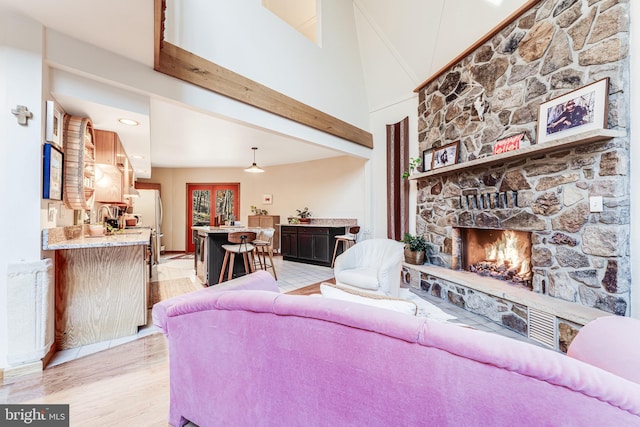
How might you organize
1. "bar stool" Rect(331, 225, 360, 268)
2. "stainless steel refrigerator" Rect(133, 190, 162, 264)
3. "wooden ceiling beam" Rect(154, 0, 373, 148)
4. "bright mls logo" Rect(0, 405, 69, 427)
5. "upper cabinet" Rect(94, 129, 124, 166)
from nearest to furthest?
"bright mls logo" Rect(0, 405, 69, 427), "wooden ceiling beam" Rect(154, 0, 373, 148), "upper cabinet" Rect(94, 129, 124, 166), "bar stool" Rect(331, 225, 360, 268), "stainless steel refrigerator" Rect(133, 190, 162, 264)

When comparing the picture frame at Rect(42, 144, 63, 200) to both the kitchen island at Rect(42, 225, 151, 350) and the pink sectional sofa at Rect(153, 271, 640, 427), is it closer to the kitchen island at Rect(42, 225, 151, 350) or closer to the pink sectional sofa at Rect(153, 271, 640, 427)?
the kitchen island at Rect(42, 225, 151, 350)

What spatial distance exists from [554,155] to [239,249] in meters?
3.93

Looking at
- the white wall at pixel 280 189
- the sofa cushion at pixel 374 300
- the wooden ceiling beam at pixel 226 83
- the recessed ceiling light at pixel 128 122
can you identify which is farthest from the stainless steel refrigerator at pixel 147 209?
the sofa cushion at pixel 374 300

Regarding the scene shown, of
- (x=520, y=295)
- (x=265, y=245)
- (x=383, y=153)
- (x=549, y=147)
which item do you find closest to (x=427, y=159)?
(x=383, y=153)

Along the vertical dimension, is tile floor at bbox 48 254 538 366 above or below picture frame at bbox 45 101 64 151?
below

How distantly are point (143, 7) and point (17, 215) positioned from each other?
1.69 meters

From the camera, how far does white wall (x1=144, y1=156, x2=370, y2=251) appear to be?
249 inches

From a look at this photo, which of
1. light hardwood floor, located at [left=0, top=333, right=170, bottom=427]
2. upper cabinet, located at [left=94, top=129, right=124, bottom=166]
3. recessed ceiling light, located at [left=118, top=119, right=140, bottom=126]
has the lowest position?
light hardwood floor, located at [left=0, top=333, right=170, bottom=427]

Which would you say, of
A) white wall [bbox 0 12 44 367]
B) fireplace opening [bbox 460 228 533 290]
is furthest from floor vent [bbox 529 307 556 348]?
white wall [bbox 0 12 44 367]

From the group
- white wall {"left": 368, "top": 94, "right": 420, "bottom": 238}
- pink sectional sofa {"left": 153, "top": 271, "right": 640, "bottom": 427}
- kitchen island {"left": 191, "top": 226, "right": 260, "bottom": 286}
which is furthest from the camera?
white wall {"left": 368, "top": 94, "right": 420, "bottom": 238}

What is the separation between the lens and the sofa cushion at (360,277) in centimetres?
287

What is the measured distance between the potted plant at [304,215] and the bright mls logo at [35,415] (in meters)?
5.34

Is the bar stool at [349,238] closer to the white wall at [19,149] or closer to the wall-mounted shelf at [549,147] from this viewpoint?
the wall-mounted shelf at [549,147]

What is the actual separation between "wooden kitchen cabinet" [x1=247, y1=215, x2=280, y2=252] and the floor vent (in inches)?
229
